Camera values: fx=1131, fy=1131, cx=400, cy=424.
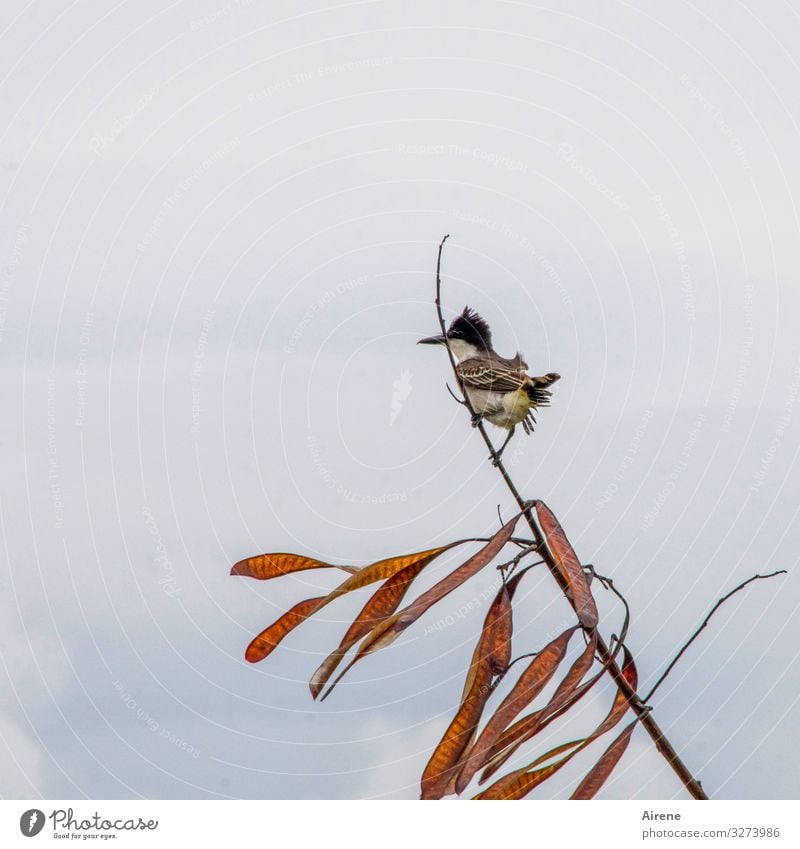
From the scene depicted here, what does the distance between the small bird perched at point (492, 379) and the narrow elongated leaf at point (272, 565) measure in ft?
5.64

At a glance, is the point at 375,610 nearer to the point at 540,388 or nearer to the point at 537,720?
the point at 537,720

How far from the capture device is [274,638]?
276 centimetres

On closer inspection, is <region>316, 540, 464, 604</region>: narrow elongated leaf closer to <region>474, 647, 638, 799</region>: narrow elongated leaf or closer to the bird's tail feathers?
<region>474, 647, 638, 799</region>: narrow elongated leaf

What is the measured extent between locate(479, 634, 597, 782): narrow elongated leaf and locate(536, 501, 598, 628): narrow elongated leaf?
0.24 ft

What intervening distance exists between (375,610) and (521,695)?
0.41m

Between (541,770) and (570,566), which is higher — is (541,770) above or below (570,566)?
below


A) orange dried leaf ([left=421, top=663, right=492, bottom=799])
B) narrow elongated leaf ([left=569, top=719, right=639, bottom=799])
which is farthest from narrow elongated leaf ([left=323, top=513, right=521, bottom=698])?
narrow elongated leaf ([left=569, top=719, right=639, bottom=799])

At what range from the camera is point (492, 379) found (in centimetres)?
484

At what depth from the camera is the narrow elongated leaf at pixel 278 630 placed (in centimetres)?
275

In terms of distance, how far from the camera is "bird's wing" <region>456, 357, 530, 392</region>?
466cm

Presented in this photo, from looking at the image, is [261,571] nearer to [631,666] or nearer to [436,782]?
[436,782]

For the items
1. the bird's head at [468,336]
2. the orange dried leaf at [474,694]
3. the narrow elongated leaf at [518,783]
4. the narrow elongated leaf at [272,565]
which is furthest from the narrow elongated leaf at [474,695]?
the bird's head at [468,336]

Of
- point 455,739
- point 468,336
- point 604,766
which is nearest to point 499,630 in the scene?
point 455,739

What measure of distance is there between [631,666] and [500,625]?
355 millimetres
